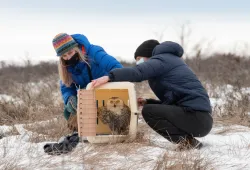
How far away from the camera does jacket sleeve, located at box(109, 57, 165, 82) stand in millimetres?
3256

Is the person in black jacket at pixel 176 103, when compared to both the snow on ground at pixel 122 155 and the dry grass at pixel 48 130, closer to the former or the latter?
the snow on ground at pixel 122 155

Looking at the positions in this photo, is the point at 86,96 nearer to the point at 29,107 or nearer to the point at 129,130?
the point at 129,130

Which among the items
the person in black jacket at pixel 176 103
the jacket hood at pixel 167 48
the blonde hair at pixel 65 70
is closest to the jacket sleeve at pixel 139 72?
the person in black jacket at pixel 176 103

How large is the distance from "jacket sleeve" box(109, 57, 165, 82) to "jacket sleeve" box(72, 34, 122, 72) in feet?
2.38

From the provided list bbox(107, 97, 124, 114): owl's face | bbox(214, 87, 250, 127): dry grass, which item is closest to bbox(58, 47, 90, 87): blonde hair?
bbox(107, 97, 124, 114): owl's face

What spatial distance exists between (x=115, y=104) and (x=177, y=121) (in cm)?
53

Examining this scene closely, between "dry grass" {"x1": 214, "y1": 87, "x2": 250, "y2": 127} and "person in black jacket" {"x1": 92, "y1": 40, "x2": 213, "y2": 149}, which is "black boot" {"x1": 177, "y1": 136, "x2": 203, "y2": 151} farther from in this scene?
"dry grass" {"x1": 214, "y1": 87, "x2": 250, "y2": 127}

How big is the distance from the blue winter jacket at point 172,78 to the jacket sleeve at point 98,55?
0.64 metres

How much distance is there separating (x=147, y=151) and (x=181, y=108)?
570 millimetres

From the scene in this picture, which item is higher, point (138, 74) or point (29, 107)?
point (138, 74)

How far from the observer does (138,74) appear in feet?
10.7

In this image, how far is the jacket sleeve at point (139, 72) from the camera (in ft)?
10.7

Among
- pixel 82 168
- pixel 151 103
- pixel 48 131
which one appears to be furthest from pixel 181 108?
pixel 48 131

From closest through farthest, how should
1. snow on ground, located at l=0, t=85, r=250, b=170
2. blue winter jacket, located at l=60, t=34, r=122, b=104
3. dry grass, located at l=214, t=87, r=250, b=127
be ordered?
snow on ground, located at l=0, t=85, r=250, b=170, blue winter jacket, located at l=60, t=34, r=122, b=104, dry grass, located at l=214, t=87, r=250, b=127
